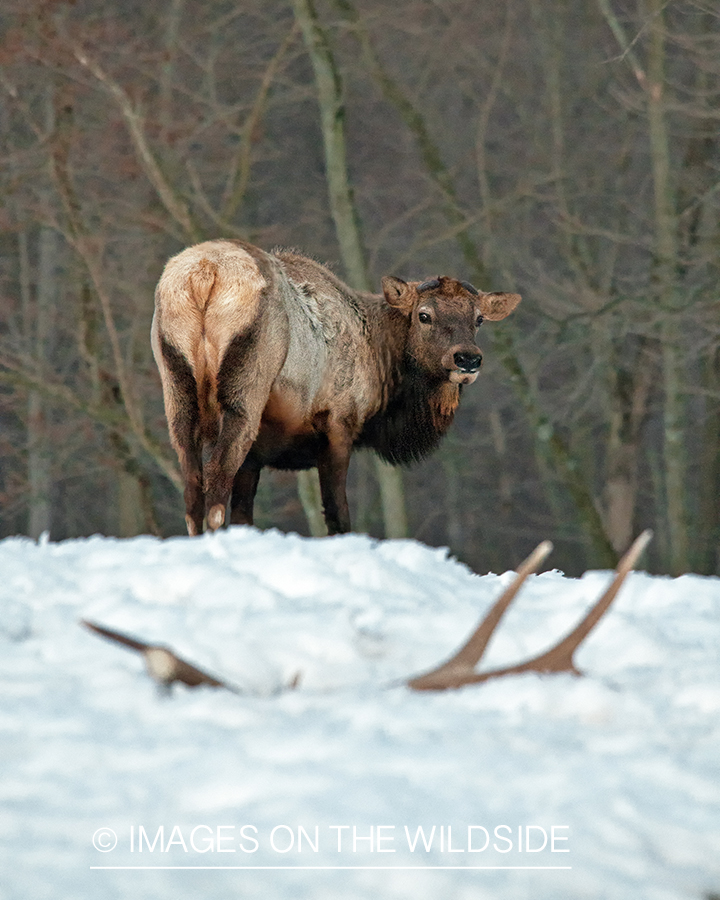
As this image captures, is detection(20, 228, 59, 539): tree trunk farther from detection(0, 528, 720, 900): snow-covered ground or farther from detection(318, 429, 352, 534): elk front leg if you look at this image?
detection(0, 528, 720, 900): snow-covered ground

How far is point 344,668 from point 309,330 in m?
4.55

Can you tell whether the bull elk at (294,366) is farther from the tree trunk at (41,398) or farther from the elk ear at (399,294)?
the tree trunk at (41,398)

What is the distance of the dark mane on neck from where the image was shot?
29.7ft

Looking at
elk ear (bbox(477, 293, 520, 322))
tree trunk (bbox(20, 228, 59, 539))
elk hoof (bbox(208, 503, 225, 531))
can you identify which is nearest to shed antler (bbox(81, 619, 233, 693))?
elk hoof (bbox(208, 503, 225, 531))

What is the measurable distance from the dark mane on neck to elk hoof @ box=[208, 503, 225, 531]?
84.7 inches

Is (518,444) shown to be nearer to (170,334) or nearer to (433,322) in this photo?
(433,322)

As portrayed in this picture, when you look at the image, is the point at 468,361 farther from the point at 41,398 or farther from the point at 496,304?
the point at 41,398

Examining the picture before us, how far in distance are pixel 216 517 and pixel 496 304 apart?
3448 mm

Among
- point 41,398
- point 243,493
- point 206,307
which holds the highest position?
point 206,307

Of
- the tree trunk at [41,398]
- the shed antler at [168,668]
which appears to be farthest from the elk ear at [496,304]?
the tree trunk at [41,398]

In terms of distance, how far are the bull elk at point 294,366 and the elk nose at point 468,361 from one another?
10 millimetres

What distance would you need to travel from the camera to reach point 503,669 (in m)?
3.55

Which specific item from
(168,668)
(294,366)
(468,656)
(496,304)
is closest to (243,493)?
(294,366)

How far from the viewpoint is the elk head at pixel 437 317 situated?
8.77 metres
